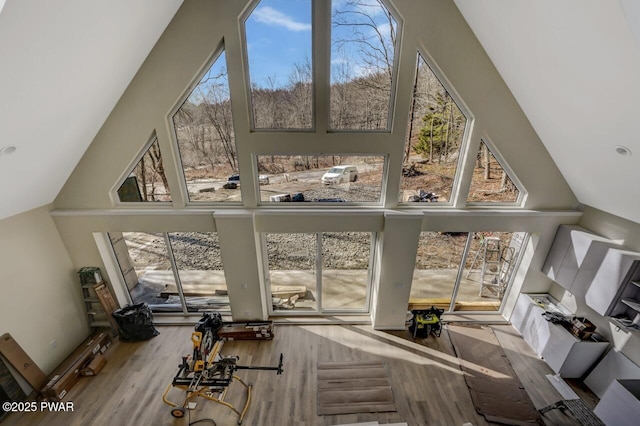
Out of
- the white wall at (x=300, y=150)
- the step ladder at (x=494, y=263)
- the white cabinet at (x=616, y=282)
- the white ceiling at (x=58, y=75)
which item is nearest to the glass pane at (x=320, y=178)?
the white wall at (x=300, y=150)

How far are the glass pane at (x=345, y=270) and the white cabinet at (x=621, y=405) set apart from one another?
11.7 ft

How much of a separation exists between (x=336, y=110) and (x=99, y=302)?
5.71 meters

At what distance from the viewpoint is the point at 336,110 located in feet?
14.1

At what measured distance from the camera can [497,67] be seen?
3.97 meters

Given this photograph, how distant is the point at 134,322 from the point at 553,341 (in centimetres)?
743

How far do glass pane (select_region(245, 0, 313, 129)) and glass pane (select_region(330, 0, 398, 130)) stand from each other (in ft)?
1.39

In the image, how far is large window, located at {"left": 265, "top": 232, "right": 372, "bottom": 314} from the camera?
198 inches

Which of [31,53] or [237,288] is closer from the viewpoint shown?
[31,53]

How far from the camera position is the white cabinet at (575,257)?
4086 millimetres

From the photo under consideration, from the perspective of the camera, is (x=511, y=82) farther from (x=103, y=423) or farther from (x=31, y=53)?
(x=103, y=423)

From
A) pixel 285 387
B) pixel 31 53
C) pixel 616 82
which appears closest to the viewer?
pixel 31 53

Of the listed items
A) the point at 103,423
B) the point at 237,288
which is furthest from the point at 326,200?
the point at 103,423

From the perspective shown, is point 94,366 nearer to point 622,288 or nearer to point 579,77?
point 579,77

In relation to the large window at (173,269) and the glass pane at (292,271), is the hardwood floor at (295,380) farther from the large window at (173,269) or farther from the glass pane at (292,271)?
the large window at (173,269)
